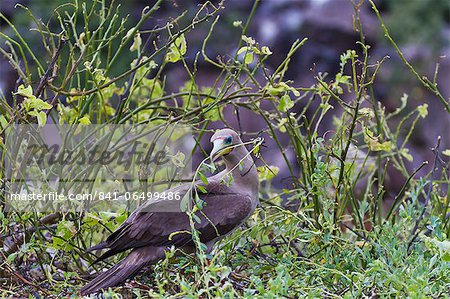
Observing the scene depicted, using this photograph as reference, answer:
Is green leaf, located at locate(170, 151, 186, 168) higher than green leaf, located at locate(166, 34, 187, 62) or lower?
lower

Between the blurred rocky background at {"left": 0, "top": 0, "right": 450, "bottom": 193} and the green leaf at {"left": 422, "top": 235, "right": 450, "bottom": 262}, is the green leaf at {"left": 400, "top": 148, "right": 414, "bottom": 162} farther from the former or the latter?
the blurred rocky background at {"left": 0, "top": 0, "right": 450, "bottom": 193}

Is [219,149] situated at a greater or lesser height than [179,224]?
greater

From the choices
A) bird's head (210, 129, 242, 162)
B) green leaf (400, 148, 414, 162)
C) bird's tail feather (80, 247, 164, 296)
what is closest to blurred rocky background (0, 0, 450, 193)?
green leaf (400, 148, 414, 162)

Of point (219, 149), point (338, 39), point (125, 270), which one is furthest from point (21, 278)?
point (338, 39)

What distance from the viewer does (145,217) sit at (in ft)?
5.12

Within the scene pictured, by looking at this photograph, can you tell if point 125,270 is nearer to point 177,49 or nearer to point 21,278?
point 21,278

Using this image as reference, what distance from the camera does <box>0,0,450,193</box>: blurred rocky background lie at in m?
5.27

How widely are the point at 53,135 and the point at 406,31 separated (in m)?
4.48

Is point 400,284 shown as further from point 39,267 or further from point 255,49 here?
point 39,267

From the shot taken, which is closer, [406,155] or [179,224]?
[179,224]

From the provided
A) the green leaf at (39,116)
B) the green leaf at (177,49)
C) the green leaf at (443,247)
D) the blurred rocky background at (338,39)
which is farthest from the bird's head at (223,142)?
the blurred rocky background at (338,39)

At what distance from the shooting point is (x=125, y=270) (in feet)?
4.87

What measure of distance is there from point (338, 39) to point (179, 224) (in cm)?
425

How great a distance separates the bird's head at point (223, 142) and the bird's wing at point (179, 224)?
0.08 metres
